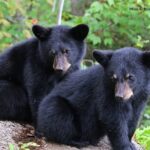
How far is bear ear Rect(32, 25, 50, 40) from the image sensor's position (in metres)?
→ 6.93

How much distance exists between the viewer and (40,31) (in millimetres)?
6941

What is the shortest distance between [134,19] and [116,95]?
6677 mm

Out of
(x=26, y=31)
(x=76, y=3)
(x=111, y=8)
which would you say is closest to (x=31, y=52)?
(x=26, y=31)

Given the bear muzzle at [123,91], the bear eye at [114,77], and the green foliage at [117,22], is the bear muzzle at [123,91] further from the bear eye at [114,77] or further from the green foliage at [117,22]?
the green foliage at [117,22]

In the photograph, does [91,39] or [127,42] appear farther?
[127,42]

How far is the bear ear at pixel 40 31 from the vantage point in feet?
22.7

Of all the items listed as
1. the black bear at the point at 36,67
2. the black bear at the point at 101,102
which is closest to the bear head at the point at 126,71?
the black bear at the point at 101,102

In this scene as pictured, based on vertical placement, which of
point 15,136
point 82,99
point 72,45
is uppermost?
point 72,45

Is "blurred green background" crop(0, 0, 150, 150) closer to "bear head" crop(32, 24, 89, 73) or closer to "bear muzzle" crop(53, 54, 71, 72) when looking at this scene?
"bear head" crop(32, 24, 89, 73)

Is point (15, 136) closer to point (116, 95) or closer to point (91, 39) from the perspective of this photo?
point (116, 95)

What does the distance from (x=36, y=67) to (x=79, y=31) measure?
74 cm

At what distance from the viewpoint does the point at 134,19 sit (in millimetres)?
12008

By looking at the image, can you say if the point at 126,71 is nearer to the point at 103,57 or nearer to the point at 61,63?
the point at 103,57

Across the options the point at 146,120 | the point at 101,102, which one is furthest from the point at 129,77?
the point at 146,120
